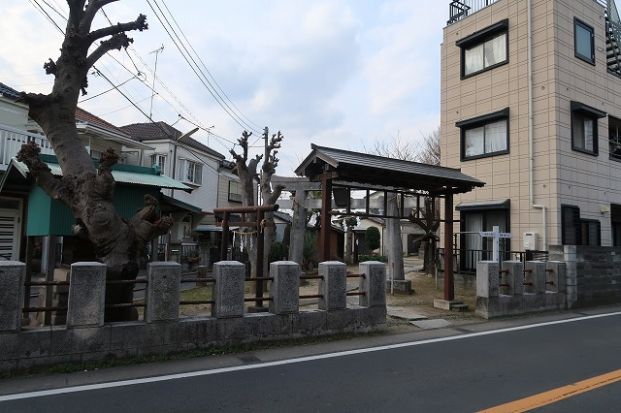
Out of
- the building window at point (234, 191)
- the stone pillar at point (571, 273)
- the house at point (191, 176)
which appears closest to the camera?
the stone pillar at point (571, 273)

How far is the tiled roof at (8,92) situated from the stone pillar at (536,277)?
18944 millimetres

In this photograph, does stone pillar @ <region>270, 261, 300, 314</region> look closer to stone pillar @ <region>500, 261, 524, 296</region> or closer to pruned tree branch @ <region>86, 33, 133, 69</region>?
pruned tree branch @ <region>86, 33, 133, 69</region>

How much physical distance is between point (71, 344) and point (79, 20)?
5338mm

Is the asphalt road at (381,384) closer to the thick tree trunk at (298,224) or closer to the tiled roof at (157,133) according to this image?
the thick tree trunk at (298,224)

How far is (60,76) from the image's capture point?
7.91 metres

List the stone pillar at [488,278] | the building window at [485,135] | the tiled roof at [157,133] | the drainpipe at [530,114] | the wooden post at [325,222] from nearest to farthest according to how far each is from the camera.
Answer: the wooden post at [325,222] < the stone pillar at [488,278] < the drainpipe at [530,114] < the building window at [485,135] < the tiled roof at [157,133]

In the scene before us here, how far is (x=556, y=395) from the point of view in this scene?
5.52 m

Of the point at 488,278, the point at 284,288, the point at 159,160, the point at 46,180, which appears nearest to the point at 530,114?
the point at 488,278

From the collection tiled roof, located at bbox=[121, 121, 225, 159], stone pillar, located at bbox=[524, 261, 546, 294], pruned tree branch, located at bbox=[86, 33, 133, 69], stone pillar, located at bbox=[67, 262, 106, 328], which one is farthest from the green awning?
tiled roof, located at bbox=[121, 121, 225, 159]

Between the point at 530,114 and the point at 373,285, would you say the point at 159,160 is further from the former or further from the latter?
the point at 373,285

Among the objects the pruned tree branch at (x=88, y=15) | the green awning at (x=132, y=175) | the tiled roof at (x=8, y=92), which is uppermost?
the tiled roof at (x=8, y=92)

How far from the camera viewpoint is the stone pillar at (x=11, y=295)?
607 cm

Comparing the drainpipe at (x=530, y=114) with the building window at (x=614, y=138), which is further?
the building window at (x=614, y=138)

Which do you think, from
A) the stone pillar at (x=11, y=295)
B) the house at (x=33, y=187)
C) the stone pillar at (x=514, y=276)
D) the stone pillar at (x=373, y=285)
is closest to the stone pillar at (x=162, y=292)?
the stone pillar at (x=11, y=295)
